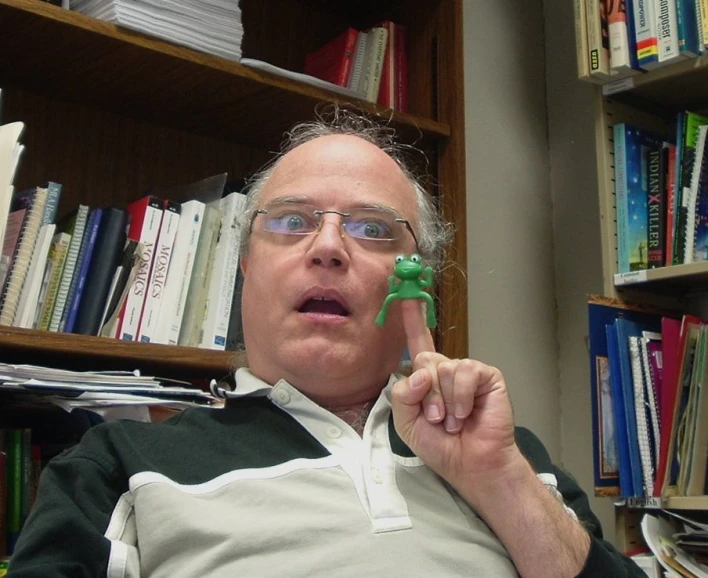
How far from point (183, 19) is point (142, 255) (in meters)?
0.39

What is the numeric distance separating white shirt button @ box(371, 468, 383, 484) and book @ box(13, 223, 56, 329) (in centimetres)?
59

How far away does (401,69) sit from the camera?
1725 millimetres

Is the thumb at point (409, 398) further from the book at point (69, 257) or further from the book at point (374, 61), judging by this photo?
the book at point (374, 61)

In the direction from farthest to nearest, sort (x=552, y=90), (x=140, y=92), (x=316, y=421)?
(x=552, y=90) → (x=140, y=92) → (x=316, y=421)

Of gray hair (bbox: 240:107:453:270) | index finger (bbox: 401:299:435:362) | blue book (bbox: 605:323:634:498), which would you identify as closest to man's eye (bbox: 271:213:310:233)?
gray hair (bbox: 240:107:453:270)

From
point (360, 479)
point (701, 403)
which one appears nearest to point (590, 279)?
point (701, 403)

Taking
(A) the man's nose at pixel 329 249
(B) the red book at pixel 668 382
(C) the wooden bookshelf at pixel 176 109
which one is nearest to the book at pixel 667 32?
(C) the wooden bookshelf at pixel 176 109

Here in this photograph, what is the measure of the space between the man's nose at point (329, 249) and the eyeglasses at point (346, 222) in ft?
0.07

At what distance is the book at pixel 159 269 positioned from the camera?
129cm

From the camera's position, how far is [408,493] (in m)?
0.90

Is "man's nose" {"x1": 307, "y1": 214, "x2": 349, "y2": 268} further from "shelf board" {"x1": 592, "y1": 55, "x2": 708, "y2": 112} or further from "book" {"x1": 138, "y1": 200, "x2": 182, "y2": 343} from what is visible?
"shelf board" {"x1": 592, "y1": 55, "x2": 708, "y2": 112}

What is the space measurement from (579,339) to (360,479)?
52.7 inches

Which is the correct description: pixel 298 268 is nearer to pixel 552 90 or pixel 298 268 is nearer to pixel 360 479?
pixel 360 479

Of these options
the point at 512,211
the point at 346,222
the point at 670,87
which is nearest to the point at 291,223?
the point at 346,222
